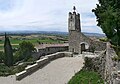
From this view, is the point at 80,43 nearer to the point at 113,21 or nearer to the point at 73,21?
the point at 73,21

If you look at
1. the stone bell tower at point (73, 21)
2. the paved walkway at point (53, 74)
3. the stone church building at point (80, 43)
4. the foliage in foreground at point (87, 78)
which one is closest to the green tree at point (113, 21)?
the foliage in foreground at point (87, 78)

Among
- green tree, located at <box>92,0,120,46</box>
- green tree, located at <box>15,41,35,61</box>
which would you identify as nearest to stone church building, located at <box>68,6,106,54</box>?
green tree, located at <box>92,0,120,46</box>

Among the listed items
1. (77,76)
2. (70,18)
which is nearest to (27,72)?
(77,76)

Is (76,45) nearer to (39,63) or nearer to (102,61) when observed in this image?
(39,63)

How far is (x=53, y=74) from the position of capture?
54.6 ft

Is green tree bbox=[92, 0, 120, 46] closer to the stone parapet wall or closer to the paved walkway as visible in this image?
the paved walkway

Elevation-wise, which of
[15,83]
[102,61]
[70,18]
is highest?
[70,18]

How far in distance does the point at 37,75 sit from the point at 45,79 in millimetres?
1170

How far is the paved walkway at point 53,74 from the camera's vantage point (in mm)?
15359

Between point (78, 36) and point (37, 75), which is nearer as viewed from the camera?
point (37, 75)

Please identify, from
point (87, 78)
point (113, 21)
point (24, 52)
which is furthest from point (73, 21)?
point (87, 78)

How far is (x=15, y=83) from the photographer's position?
15508mm

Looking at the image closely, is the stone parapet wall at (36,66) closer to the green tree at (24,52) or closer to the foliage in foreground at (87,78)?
the foliage in foreground at (87,78)

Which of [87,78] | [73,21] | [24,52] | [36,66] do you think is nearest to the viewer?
[87,78]
